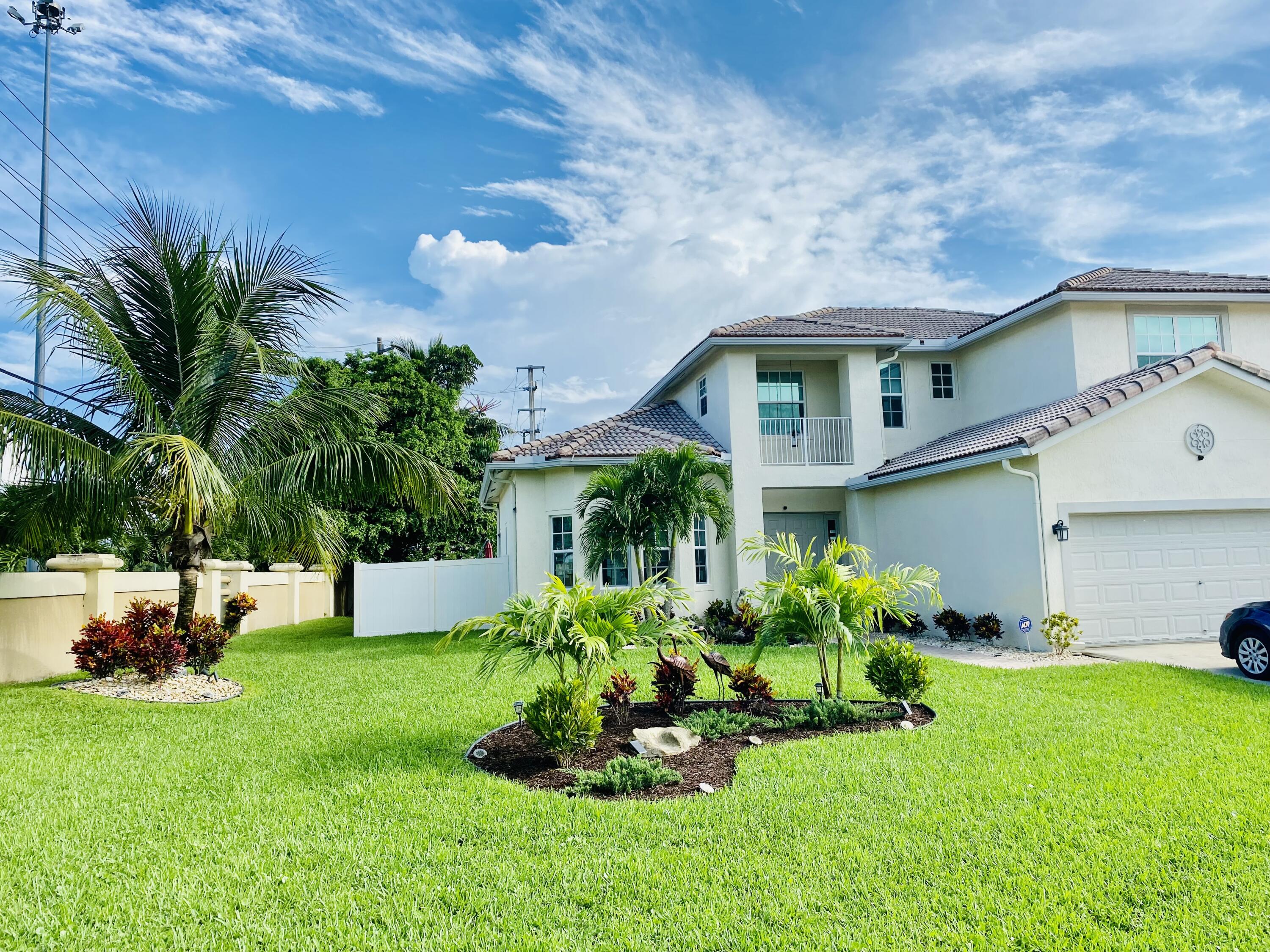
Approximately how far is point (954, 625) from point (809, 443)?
5334mm

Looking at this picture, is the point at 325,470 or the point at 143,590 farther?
the point at 143,590

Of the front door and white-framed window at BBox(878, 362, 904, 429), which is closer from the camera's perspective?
white-framed window at BBox(878, 362, 904, 429)

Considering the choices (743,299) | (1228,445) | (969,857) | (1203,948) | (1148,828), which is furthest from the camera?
(743,299)

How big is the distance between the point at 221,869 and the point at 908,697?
6420mm

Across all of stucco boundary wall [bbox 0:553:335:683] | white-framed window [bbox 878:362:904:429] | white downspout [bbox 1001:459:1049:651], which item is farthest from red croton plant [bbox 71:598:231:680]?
white-framed window [bbox 878:362:904:429]

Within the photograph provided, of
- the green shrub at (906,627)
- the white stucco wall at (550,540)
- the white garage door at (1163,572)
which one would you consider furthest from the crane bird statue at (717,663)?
the green shrub at (906,627)

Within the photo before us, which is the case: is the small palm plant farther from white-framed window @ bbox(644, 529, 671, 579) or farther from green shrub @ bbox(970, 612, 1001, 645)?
green shrub @ bbox(970, 612, 1001, 645)

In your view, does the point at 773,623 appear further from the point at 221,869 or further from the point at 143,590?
the point at 143,590

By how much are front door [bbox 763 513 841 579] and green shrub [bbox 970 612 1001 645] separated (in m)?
5.40

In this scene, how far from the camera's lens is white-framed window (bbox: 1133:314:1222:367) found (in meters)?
16.0

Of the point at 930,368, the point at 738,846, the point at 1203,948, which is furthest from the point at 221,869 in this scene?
the point at 930,368

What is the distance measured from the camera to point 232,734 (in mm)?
7844

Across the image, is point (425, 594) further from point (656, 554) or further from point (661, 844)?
point (661, 844)

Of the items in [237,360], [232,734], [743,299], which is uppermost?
[743,299]
